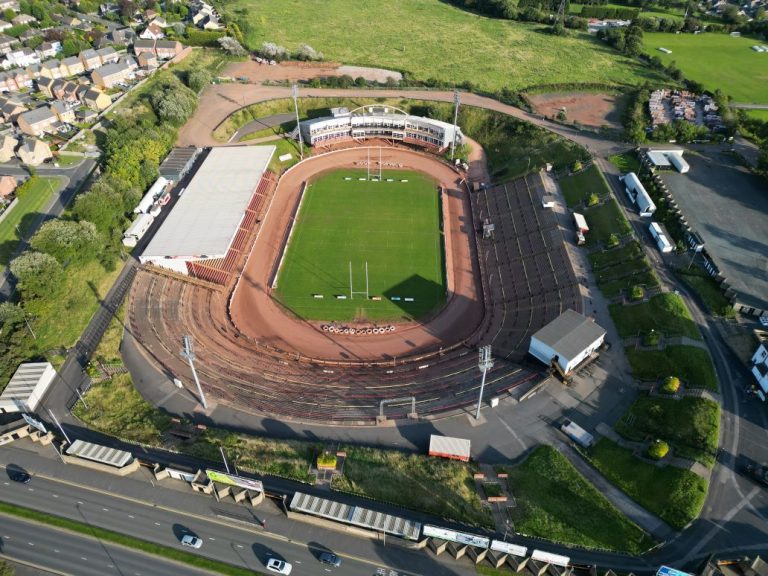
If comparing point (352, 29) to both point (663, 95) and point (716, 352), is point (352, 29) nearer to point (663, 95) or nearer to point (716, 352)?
point (663, 95)

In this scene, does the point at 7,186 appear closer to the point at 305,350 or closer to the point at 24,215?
the point at 24,215

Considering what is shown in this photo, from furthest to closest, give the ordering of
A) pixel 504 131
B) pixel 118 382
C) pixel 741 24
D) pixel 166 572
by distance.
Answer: pixel 741 24 → pixel 504 131 → pixel 118 382 → pixel 166 572

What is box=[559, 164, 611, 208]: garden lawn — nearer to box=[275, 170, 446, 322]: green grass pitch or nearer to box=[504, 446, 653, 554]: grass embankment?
box=[275, 170, 446, 322]: green grass pitch

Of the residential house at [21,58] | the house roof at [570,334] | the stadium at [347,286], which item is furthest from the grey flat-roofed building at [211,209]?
the residential house at [21,58]

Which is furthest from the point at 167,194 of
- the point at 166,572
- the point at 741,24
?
the point at 741,24

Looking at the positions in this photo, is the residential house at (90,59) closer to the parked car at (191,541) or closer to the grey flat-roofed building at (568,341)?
the parked car at (191,541)

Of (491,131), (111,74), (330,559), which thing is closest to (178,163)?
(111,74)
